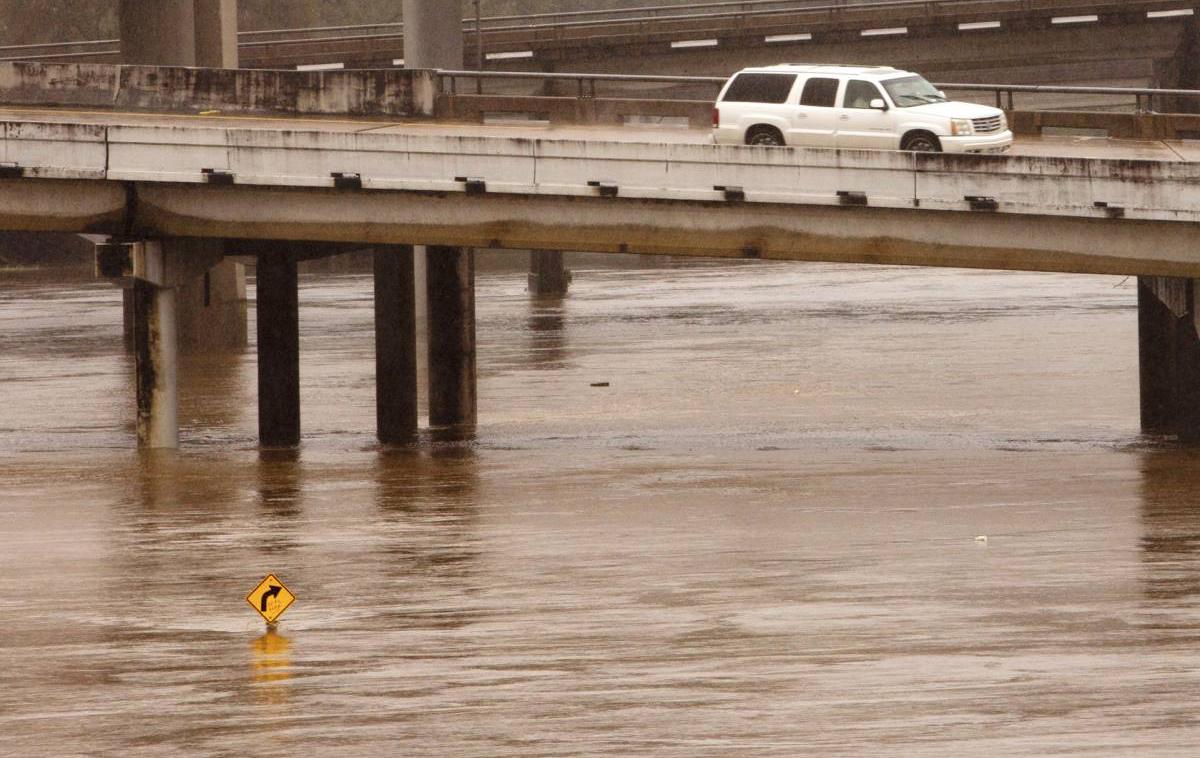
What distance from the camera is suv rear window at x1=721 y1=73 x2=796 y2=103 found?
28953 mm

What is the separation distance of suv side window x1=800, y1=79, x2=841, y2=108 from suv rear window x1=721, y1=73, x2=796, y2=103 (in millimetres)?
250

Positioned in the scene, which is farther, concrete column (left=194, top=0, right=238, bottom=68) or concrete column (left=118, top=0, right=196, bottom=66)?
concrete column (left=194, top=0, right=238, bottom=68)

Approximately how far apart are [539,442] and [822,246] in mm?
6020

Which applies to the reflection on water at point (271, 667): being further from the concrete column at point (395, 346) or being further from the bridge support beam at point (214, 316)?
the bridge support beam at point (214, 316)

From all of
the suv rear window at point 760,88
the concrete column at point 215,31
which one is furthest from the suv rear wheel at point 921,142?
the concrete column at point 215,31

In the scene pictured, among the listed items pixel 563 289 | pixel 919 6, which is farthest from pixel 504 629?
pixel 919 6

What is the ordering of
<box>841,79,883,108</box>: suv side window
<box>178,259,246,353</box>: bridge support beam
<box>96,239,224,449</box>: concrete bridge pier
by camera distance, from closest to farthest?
<box>841,79,883,108</box>: suv side window, <box>96,239,224,449</box>: concrete bridge pier, <box>178,259,246,353</box>: bridge support beam

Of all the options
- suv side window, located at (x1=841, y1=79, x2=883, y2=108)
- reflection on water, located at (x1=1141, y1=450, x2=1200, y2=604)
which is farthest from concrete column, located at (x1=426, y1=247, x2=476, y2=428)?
reflection on water, located at (x1=1141, y1=450, x2=1200, y2=604)

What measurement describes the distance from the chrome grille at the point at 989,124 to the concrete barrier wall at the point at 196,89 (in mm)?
9332

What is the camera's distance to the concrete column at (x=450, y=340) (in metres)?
35.1

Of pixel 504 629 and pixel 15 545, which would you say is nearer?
pixel 504 629

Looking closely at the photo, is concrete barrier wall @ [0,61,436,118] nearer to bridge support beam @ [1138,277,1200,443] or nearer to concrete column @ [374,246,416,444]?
concrete column @ [374,246,416,444]

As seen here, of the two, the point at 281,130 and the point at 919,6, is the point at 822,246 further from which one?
the point at 919,6

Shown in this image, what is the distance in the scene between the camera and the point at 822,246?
2753cm
